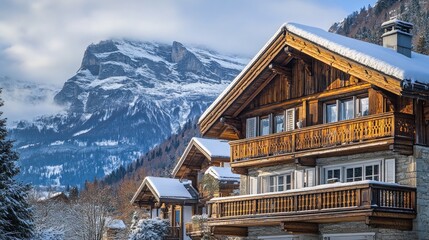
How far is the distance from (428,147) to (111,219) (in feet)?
152

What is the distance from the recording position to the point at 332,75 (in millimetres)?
28906

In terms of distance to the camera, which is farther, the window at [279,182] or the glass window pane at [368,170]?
the window at [279,182]

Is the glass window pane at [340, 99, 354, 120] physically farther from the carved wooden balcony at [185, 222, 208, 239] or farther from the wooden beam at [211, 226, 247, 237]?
the carved wooden balcony at [185, 222, 208, 239]

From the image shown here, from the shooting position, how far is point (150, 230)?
5056 centimetres

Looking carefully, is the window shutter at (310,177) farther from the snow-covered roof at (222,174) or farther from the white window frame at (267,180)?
the snow-covered roof at (222,174)

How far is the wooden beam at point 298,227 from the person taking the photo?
27.9m

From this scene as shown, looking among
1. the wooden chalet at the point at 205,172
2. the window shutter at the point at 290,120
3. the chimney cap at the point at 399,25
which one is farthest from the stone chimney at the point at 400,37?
the wooden chalet at the point at 205,172

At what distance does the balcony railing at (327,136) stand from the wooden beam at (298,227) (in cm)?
269

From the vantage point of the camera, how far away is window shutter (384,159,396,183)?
26188mm

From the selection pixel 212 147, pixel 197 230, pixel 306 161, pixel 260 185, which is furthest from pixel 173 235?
pixel 306 161

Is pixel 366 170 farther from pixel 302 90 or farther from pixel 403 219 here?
pixel 302 90

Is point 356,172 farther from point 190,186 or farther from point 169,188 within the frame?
point 169,188

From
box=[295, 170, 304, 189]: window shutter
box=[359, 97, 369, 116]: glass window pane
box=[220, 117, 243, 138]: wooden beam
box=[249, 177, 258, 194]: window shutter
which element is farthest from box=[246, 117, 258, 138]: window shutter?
box=[359, 97, 369, 116]: glass window pane

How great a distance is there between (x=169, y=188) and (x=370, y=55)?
27.2 metres
